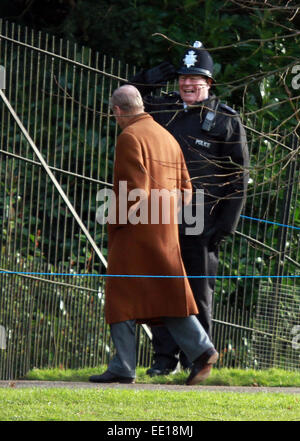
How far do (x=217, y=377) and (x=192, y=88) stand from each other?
6.71 ft

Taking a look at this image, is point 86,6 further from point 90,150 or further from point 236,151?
point 236,151

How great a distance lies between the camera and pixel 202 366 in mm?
8094

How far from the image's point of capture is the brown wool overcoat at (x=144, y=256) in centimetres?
801

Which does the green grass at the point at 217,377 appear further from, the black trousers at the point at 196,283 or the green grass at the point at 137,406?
the green grass at the point at 137,406

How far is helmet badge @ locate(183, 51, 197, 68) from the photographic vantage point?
884cm

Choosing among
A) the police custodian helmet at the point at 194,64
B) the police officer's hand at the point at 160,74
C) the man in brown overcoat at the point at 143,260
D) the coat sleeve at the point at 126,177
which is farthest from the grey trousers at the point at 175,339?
the police officer's hand at the point at 160,74

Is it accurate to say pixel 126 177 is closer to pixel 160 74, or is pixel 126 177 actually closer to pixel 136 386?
pixel 136 386

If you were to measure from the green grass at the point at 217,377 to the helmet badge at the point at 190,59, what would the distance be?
2153 mm

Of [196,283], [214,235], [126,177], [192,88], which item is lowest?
[196,283]

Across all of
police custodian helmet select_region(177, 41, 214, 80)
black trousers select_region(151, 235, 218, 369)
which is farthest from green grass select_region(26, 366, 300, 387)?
police custodian helmet select_region(177, 41, 214, 80)

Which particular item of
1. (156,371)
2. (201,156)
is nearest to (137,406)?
(156,371)

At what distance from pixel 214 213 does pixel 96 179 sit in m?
1.05

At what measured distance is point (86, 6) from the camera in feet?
42.1

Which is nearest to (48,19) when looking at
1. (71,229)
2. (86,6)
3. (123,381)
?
(86,6)
